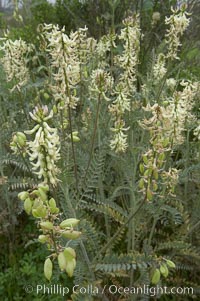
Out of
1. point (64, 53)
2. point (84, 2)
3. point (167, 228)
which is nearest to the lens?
point (64, 53)

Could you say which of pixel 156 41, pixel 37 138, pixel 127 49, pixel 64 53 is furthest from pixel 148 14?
pixel 37 138

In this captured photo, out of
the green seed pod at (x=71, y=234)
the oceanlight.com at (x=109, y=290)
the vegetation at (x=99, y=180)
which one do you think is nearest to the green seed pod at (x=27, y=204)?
the vegetation at (x=99, y=180)

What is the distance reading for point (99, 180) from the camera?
216 cm

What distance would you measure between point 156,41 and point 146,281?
326 cm

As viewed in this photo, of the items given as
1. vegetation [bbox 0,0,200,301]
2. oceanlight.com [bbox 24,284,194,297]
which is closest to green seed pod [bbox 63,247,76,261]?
vegetation [bbox 0,0,200,301]

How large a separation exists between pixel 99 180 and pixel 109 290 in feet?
1.84

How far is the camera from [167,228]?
259 cm

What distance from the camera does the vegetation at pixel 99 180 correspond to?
1.33 metres

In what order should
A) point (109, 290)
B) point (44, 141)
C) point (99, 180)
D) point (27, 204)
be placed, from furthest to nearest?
point (99, 180)
point (109, 290)
point (44, 141)
point (27, 204)

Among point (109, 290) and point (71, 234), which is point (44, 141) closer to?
point (71, 234)

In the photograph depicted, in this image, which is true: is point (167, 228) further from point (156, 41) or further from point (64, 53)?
point (156, 41)

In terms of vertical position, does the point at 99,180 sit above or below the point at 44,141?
below

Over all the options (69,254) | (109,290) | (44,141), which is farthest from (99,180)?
(69,254)

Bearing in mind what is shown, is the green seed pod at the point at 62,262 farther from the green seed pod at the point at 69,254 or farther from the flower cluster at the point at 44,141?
the flower cluster at the point at 44,141
